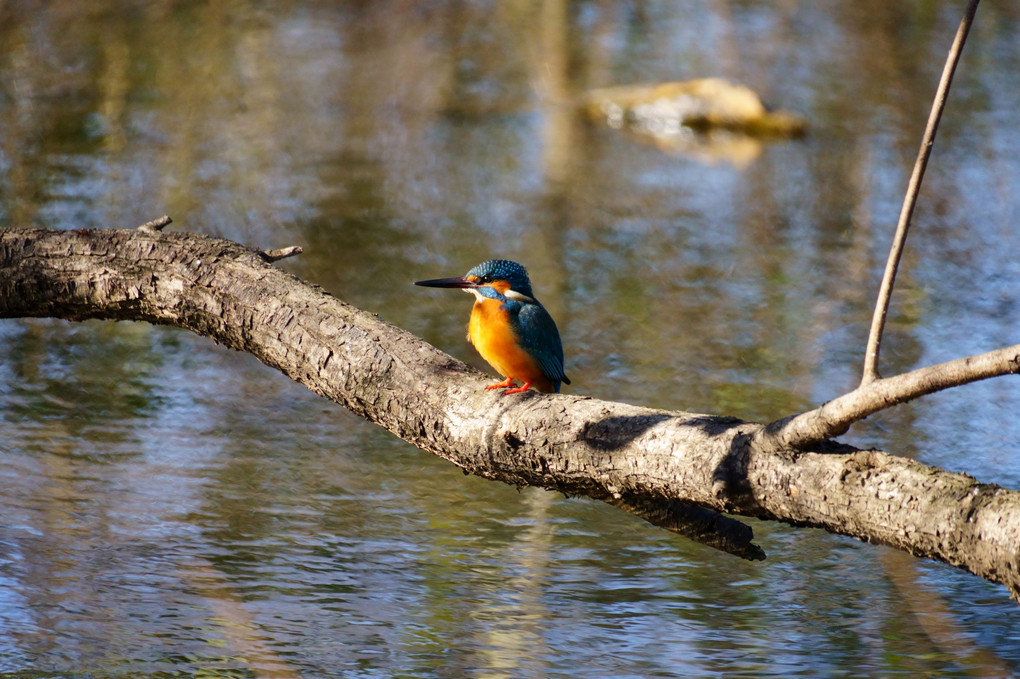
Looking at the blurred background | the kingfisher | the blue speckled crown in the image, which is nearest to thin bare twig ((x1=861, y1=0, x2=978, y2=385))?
the kingfisher

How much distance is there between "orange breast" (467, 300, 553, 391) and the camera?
9.66 feet

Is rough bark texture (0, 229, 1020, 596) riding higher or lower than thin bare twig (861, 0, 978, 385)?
lower

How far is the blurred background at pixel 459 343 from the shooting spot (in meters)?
3.29

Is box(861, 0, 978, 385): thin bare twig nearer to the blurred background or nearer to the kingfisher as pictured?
the kingfisher

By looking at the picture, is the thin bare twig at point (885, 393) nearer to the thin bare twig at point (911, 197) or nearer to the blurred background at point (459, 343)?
the thin bare twig at point (911, 197)

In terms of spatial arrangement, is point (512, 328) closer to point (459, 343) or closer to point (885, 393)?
point (885, 393)

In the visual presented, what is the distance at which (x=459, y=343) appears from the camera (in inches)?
219

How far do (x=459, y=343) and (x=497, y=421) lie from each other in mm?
3394

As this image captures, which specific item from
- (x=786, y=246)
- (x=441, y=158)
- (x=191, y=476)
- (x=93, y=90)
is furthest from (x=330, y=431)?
(x=93, y=90)

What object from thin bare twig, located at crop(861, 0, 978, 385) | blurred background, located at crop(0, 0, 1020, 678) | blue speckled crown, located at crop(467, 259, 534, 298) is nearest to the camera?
thin bare twig, located at crop(861, 0, 978, 385)

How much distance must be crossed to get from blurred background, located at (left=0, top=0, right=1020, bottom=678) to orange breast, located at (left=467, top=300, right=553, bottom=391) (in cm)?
76

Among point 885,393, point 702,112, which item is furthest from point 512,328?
point 702,112

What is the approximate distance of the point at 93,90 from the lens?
11.1m

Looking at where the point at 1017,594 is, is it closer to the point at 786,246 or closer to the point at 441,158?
the point at 786,246
